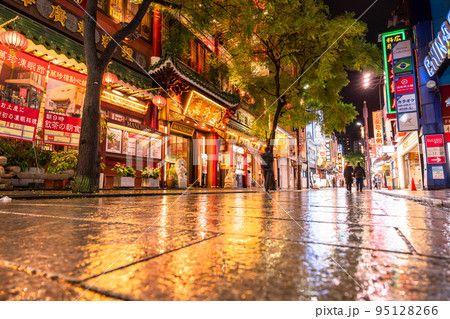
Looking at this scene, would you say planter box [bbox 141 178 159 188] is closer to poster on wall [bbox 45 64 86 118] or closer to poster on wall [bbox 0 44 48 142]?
poster on wall [bbox 45 64 86 118]

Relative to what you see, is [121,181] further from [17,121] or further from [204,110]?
[204,110]

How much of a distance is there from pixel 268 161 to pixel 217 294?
8.80 meters

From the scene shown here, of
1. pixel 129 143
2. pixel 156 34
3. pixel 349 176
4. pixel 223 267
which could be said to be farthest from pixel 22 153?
pixel 349 176

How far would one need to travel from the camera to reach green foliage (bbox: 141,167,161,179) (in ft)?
36.9

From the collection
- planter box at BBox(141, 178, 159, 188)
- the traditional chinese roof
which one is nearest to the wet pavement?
planter box at BBox(141, 178, 159, 188)

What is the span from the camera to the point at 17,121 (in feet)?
22.8

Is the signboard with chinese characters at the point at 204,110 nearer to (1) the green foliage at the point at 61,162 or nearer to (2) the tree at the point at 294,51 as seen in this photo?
(2) the tree at the point at 294,51

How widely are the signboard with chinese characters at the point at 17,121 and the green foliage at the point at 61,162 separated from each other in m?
0.89

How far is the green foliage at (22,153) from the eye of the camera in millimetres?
7133

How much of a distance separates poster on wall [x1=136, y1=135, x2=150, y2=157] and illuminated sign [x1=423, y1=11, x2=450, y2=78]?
13087 mm

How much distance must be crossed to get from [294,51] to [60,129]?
9.47 meters

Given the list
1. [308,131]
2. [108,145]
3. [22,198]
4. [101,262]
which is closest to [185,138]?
[108,145]

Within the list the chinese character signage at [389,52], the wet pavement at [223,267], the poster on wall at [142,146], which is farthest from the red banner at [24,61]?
the chinese character signage at [389,52]

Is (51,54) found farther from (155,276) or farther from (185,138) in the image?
(155,276)
